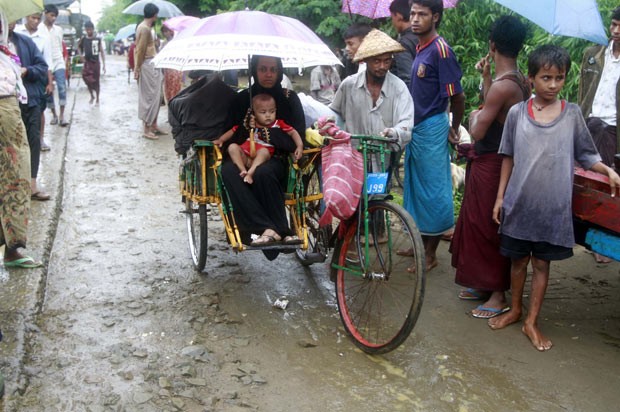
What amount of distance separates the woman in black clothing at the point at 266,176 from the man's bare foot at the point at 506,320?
1408 mm

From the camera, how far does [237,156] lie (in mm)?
4535

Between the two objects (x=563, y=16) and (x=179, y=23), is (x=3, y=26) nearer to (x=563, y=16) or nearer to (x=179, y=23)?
(x=563, y=16)

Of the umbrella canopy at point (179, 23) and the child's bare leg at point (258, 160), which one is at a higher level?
the umbrella canopy at point (179, 23)

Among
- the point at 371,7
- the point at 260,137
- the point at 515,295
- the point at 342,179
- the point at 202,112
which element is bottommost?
the point at 515,295

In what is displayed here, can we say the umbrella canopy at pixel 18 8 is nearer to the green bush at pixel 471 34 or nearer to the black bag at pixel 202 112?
the black bag at pixel 202 112

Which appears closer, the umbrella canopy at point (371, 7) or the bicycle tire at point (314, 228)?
the bicycle tire at point (314, 228)

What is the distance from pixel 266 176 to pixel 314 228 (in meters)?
0.65

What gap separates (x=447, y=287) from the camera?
4969 millimetres

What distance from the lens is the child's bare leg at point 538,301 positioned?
3980 millimetres

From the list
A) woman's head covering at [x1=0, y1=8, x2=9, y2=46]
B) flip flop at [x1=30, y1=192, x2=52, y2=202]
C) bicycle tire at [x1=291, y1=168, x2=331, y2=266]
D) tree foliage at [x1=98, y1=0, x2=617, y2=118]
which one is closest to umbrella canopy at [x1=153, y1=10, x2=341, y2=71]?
bicycle tire at [x1=291, y1=168, x2=331, y2=266]

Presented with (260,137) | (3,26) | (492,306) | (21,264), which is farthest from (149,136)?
(492,306)

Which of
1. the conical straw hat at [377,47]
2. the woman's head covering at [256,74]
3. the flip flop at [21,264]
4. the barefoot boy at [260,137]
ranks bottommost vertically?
the flip flop at [21,264]

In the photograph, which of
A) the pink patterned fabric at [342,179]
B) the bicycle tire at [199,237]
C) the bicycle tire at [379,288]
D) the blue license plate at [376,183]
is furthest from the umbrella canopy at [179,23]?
the blue license plate at [376,183]

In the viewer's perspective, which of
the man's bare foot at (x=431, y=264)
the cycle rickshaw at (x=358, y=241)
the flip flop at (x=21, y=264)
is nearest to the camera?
the cycle rickshaw at (x=358, y=241)
